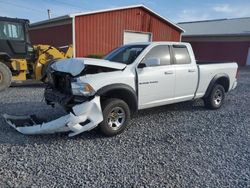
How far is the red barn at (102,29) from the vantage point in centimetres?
1605

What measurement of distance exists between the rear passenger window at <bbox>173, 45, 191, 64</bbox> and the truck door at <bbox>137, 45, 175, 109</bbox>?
263mm

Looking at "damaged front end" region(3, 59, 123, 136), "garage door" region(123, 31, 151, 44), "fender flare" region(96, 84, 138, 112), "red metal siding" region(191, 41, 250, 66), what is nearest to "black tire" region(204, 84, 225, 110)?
"fender flare" region(96, 84, 138, 112)

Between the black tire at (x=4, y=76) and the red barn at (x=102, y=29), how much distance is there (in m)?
6.58

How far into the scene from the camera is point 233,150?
4562mm

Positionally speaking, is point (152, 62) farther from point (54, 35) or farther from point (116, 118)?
point (54, 35)

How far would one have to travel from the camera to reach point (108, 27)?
1733 centimetres

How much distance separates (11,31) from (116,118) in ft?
24.1

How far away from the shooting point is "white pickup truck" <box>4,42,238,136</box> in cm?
465

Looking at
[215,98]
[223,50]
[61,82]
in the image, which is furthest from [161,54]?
[223,50]

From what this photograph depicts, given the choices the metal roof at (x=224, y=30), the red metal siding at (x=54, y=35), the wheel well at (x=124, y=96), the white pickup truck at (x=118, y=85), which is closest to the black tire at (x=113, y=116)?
the white pickup truck at (x=118, y=85)

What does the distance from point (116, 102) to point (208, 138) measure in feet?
6.58

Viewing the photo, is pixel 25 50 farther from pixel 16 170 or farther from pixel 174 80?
pixel 16 170

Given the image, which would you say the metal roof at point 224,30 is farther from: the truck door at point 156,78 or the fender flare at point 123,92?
the fender flare at point 123,92

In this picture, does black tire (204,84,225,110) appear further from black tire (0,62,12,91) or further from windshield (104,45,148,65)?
black tire (0,62,12,91)
